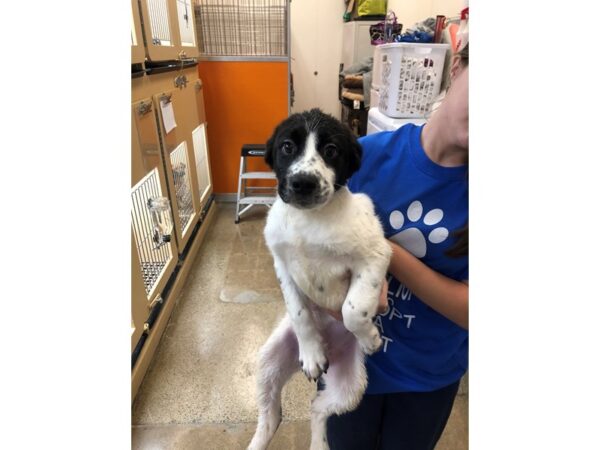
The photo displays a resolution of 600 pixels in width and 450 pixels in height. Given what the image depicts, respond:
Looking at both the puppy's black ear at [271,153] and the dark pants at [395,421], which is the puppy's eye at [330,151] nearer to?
the puppy's black ear at [271,153]

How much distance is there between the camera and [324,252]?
3.30 feet

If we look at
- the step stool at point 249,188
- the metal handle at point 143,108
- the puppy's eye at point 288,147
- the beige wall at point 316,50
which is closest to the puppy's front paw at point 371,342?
the puppy's eye at point 288,147

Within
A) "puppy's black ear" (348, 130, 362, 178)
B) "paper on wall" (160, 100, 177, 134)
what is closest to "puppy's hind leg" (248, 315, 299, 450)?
"puppy's black ear" (348, 130, 362, 178)

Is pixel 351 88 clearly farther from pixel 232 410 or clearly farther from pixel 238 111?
pixel 232 410

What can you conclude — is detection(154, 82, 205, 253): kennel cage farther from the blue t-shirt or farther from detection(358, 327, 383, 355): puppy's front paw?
detection(358, 327, 383, 355): puppy's front paw

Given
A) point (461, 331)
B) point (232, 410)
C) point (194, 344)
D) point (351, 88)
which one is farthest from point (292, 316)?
point (351, 88)

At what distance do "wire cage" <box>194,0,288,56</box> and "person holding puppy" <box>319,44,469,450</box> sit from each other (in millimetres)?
3108

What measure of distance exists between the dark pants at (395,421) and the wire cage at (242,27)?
11.2 feet

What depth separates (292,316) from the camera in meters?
1.09

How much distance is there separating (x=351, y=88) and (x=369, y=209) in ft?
11.2

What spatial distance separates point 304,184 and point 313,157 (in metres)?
0.09

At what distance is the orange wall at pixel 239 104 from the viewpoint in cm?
361

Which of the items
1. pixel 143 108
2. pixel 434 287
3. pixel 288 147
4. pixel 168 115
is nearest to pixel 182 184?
pixel 168 115

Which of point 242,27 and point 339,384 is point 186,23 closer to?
point 242,27
